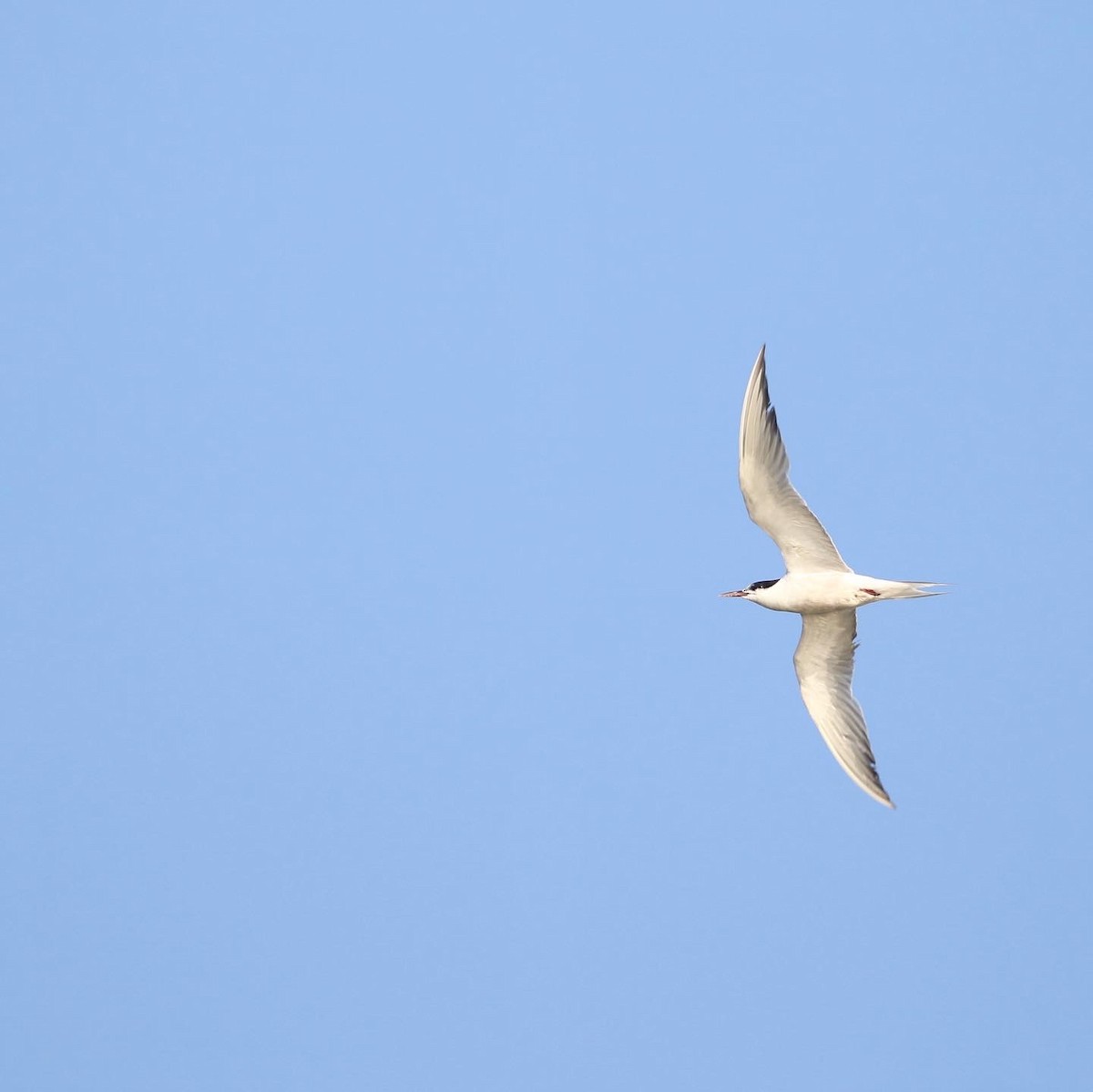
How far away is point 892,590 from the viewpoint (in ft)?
48.3

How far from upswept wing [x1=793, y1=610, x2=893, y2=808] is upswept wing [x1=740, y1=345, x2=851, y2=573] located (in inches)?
23.5

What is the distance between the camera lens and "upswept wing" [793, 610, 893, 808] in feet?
50.8

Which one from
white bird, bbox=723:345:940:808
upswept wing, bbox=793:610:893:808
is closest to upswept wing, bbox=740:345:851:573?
white bird, bbox=723:345:940:808

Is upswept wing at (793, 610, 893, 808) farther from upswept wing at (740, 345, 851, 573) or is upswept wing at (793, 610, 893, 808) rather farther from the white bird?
upswept wing at (740, 345, 851, 573)

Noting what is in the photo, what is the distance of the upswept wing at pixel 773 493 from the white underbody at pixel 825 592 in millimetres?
156

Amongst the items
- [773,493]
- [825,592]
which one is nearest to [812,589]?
[825,592]

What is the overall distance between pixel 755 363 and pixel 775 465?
1.02 metres

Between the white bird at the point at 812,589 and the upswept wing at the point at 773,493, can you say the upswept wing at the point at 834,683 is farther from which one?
the upswept wing at the point at 773,493

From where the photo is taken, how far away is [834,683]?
15805 millimetres

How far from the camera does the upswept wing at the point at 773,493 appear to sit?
1441cm

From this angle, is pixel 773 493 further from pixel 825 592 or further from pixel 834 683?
pixel 834 683

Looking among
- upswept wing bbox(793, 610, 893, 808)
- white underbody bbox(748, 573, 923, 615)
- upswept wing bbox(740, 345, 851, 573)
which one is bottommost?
upswept wing bbox(793, 610, 893, 808)

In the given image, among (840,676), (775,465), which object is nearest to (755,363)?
(775,465)

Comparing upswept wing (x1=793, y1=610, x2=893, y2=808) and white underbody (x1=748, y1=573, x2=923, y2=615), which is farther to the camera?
upswept wing (x1=793, y1=610, x2=893, y2=808)
